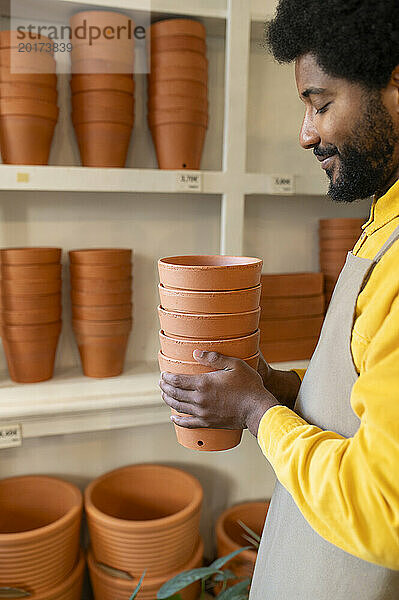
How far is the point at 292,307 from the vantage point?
1600 mm

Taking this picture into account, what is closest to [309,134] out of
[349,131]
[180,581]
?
[349,131]

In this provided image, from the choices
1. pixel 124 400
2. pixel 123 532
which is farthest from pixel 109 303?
pixel 123 532

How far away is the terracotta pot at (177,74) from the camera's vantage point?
138 cm

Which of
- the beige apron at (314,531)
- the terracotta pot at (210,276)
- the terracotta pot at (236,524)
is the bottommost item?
the terracotta pot at (236,524)

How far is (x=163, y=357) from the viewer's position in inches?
33.6

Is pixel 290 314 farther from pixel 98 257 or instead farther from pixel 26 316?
pixel 26 316

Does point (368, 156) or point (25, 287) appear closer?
point (368, 156)

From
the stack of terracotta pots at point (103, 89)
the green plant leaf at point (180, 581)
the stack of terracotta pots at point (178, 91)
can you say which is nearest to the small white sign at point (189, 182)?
the stack of terracotta pots at point (178, 91)

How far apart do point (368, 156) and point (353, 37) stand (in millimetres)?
139

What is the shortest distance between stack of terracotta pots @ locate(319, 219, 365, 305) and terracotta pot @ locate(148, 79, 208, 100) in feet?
1.82

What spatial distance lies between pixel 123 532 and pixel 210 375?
775 mm

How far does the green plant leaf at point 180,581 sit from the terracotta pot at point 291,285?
0.73 meters

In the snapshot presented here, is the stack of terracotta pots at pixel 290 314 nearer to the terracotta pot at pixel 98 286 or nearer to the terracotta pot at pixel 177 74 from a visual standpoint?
the terracotta pot at pixel 98 286

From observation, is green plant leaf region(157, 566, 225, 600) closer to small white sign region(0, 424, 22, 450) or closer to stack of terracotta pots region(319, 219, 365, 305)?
small white sign region(0, 424, 22, 450)
